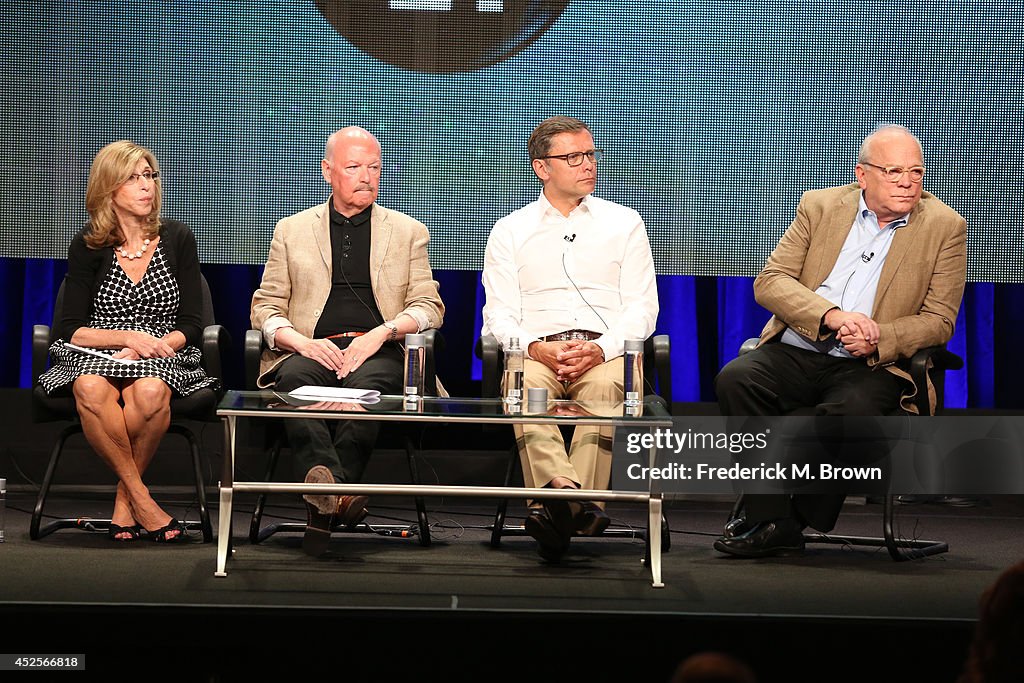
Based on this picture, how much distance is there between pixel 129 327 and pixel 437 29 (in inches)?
75.5

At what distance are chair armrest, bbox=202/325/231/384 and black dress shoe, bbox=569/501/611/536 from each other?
49.7 inches

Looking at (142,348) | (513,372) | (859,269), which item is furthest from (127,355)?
(859,269)

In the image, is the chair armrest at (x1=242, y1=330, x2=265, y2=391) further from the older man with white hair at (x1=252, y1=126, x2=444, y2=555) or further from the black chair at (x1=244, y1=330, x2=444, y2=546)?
the older man with white hair at (x1=252, y1=126, x2=444, y2=555)

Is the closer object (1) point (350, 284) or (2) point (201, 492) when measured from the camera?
(2) point (201, 492)

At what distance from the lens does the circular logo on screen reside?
5207 mm

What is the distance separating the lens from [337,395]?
11.6ft

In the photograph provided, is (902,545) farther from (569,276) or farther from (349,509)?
(349,509)

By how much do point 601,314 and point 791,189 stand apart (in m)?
1.38

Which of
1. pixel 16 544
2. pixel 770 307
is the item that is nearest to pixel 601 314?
pixel 770 307

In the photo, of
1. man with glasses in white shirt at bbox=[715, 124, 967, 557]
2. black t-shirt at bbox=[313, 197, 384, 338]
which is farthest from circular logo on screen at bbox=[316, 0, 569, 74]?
man with glasses in white shirt at bbox=[715, 124, 967, 557]

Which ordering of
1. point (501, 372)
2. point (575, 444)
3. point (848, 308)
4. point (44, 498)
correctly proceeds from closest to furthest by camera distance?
1. point (575, 444)
2. point (44, 498)
3. point (501, 372)
4. point (848, 308)

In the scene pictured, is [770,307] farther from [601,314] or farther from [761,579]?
[761,579]

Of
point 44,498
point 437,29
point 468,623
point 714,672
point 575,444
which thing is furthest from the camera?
point 437,29

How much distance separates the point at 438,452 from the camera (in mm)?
5215
